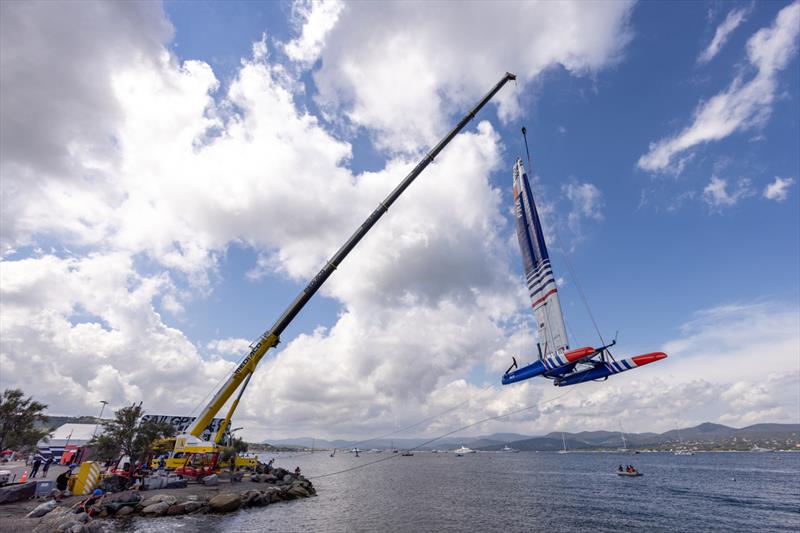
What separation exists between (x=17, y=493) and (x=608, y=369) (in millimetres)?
41405

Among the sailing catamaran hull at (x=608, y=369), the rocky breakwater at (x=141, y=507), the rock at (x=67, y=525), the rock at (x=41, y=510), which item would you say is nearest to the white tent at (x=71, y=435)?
the rocky breakwater at (x=141, y=507)

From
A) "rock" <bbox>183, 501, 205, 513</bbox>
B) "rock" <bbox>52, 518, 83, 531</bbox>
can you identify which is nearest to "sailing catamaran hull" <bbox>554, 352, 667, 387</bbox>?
"rock" <bbox>52, 518, 83, 531</bbox>

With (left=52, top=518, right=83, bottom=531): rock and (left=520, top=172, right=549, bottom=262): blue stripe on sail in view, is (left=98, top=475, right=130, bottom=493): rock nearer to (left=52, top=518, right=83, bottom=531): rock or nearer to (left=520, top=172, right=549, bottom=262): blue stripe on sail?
(left=52, top=518, right=83, bottom=531): rock

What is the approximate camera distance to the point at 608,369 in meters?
17.0

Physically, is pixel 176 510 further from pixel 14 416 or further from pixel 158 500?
pixel 14 416

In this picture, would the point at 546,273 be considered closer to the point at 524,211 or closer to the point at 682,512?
the point at 524,211

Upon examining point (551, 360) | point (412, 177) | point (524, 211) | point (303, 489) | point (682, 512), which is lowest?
point (682, 512)

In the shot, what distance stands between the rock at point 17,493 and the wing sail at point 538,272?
38964 mm

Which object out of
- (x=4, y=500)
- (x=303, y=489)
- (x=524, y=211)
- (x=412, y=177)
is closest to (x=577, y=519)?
(x=303, y=489)

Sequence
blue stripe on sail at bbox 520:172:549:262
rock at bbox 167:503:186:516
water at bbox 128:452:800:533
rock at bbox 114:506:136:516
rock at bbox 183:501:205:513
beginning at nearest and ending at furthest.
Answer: blue stripe on sail at bbox 520:172:549:262
rock at bbox 114:506:136:516
rock at bbox 167:503:186:516
rock at bbox 183:501:205:513
water at bbox 128:452:800:533

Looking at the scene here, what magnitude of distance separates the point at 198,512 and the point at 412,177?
36.4m

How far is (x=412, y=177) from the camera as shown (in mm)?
36781

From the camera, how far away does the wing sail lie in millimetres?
19562

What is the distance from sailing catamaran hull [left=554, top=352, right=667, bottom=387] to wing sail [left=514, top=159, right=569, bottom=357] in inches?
56.5
